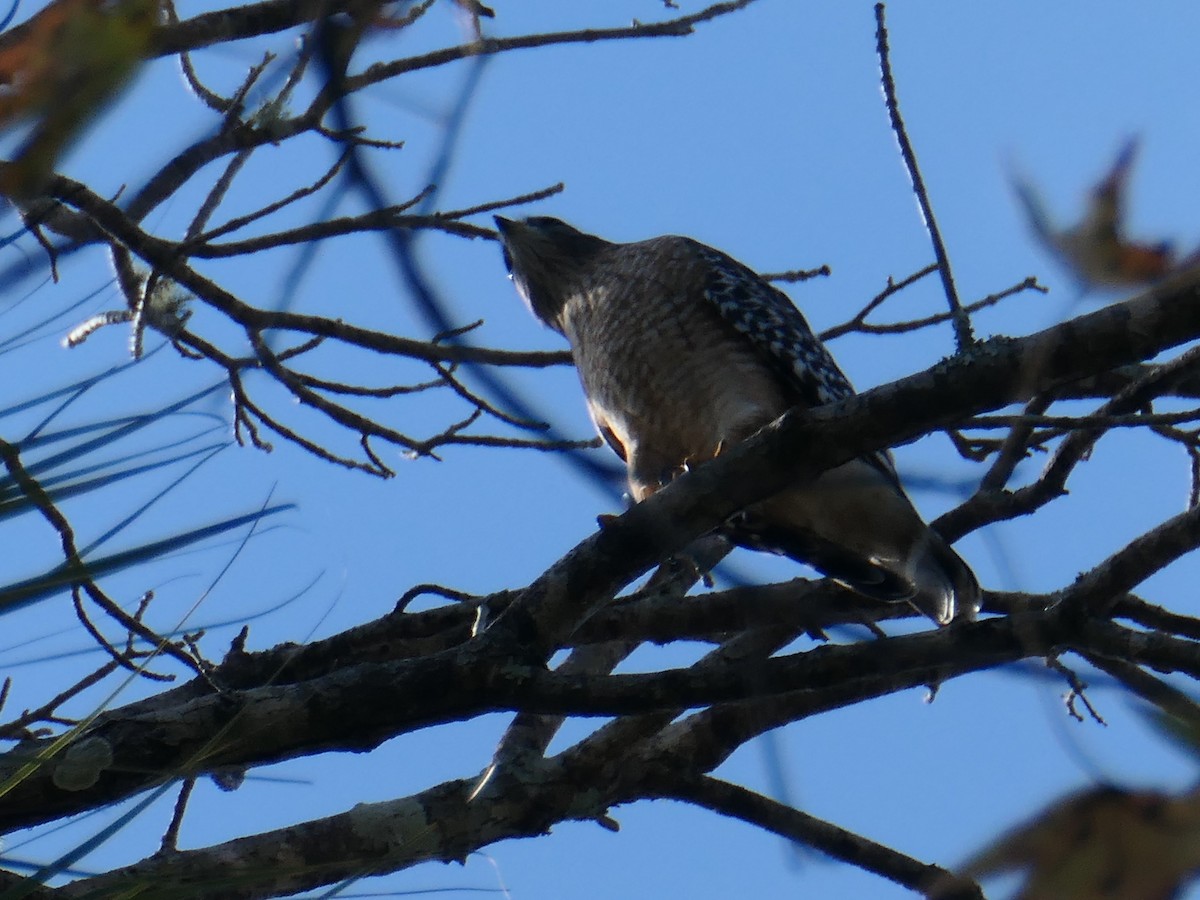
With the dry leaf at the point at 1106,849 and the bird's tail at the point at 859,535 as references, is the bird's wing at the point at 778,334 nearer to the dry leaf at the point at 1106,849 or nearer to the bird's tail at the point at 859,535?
the bird's tail at the point at 859,535

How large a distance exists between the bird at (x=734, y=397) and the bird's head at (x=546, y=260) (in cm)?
30

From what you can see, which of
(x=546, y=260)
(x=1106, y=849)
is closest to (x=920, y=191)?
(x=1106, y=849)

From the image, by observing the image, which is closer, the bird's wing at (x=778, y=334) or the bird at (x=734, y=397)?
the bird at (x=734, y=397)

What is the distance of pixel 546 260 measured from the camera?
6930 millimetres

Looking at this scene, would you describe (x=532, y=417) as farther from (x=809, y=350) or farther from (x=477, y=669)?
(x=809, y=350)

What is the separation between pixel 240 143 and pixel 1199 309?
212 centimetres

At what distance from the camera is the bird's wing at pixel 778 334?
17.8 ft

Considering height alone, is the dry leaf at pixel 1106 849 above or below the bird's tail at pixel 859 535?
below

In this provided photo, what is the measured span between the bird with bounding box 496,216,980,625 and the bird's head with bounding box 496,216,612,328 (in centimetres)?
30

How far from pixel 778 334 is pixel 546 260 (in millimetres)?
1760

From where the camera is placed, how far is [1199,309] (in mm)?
2418

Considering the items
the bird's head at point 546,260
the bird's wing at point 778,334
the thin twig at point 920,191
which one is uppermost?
the bird's head at point 546,260

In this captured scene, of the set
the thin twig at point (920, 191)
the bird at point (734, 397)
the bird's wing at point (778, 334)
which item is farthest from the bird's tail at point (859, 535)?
the thin twig at point (920, 191)

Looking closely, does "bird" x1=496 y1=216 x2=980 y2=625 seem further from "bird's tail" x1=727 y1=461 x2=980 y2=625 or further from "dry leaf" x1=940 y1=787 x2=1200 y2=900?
"dry leaf" x1=940 y1=787 x2=1200 y2=900
